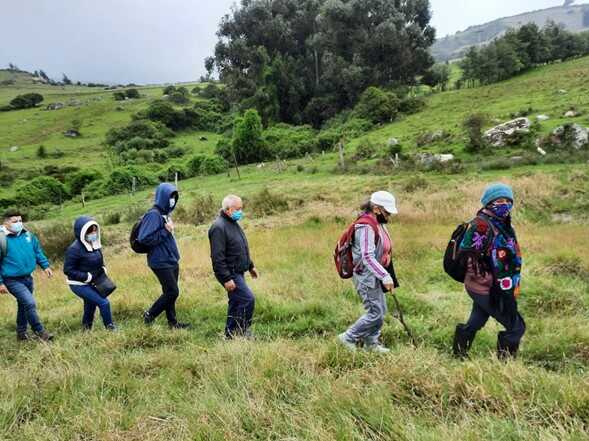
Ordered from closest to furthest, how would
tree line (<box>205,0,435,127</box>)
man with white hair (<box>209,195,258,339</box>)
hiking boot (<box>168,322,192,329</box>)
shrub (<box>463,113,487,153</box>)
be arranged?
man with white hair (<box>209,195,258,339</box>)
hiking boot (<box>168,322,192,329</box>)
shrub (<box>463,113,487,153</box>)
tree line (<box>205,0,435,127</box>)

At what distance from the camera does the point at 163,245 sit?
568 cm

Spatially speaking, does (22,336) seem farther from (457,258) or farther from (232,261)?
(457,258)

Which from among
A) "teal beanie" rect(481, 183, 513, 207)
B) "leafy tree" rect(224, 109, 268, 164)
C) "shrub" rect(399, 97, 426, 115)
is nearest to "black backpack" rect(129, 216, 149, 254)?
"teal beanie" rect(481, 183, 513, 207)

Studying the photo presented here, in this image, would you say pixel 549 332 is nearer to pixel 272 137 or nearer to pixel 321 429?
pixel 321 429

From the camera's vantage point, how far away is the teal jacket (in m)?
5.64

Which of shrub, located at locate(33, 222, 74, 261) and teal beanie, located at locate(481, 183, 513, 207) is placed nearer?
teal beanie, located at locate(481, 183, 513, 207)

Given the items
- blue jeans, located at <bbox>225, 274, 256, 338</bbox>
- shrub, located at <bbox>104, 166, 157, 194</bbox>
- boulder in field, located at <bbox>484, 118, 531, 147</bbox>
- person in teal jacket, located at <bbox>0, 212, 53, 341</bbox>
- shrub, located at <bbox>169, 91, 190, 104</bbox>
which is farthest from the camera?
shrub, located at <bbox>169, 91, 190, 104</bbox>

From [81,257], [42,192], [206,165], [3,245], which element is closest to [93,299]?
[81,257]

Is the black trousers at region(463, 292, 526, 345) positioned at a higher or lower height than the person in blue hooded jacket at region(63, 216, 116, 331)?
lower

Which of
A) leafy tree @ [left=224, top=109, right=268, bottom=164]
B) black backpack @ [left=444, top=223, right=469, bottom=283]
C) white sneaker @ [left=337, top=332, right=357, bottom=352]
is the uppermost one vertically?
leafy tree @ [left=224, top=109, right=268, bottom=164]

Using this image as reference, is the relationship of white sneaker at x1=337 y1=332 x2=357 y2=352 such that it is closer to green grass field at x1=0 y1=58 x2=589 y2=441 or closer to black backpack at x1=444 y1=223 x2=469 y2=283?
green grass field at x1=0 y1=58 x2=589 y2=441

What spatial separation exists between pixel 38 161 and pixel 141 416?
54554 mm

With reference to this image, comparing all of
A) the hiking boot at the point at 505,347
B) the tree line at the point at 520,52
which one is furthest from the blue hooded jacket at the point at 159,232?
the tree line at the point at 520,52

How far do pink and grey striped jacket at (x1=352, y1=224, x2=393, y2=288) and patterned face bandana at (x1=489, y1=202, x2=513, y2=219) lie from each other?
3.50 ft
